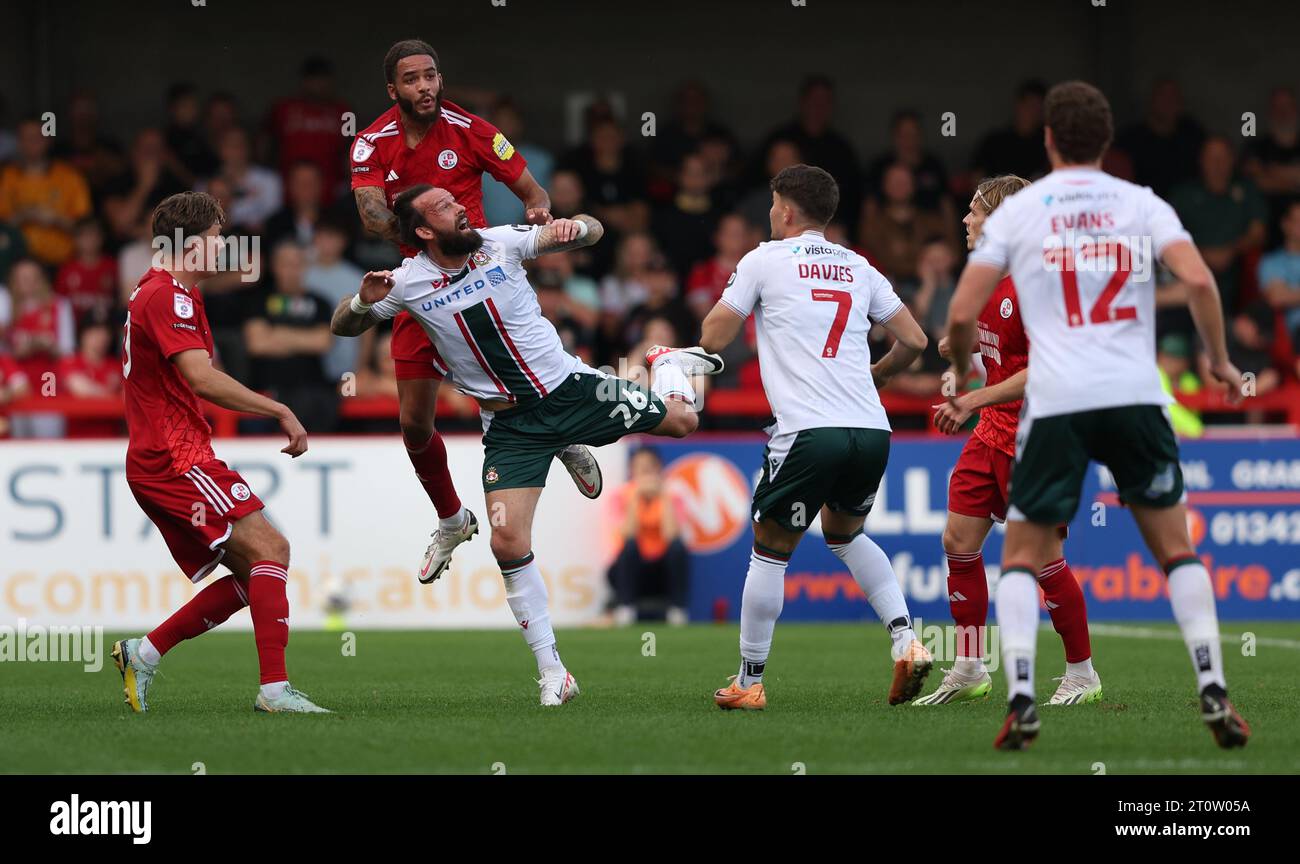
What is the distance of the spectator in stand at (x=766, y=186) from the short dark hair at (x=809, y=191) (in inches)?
381

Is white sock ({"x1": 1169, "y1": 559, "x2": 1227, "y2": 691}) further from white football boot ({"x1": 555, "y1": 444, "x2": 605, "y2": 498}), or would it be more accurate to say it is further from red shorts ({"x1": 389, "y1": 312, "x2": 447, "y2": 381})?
red shorts ({"x1": 389, "y1": 312, "x2": 447, "y2": 381})

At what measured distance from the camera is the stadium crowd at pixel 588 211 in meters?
15.9

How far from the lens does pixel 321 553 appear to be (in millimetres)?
14297

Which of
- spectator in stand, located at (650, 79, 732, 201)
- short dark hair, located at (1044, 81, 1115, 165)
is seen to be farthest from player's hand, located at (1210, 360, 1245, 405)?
spectator in stand, located at (650, 79, 732, 201)

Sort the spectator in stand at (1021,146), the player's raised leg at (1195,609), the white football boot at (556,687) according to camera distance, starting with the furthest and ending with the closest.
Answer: the spectator in stand at (1021,146)
the white football boot at (556,687)
the player's raised leg at (1195,609)

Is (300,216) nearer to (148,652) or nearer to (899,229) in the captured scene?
(899,229)

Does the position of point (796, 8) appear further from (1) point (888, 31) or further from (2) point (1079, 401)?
(2) point (1079, 401)

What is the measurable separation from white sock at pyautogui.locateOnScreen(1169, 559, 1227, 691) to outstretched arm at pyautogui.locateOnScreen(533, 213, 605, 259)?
3133 mm

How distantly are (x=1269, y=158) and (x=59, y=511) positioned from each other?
12790mm

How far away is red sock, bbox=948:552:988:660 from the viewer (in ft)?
28.6

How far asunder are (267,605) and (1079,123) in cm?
414

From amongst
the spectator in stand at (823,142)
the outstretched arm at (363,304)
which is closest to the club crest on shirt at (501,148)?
the outstretched arm at (363,304)

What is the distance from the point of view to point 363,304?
8.44 m

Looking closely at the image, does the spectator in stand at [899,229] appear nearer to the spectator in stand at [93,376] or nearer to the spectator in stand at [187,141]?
the spectator in stand at [187,141]
